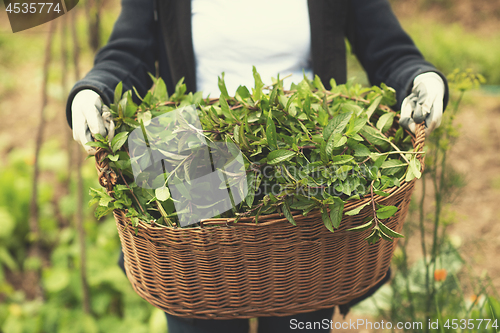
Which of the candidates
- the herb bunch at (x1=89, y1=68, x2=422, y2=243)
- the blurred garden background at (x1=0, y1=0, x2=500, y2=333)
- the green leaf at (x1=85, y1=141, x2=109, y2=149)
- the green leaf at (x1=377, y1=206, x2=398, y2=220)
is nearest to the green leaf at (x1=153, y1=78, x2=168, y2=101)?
the herb bunch at (x1=89, y1=68, x2=422, y2=243)

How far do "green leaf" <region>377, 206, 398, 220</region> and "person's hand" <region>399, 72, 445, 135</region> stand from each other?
214 millimetres

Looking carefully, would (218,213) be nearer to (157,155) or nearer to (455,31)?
(157,155)

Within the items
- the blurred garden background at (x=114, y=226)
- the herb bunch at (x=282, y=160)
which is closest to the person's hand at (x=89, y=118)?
the herb bunch at (x=282, y=160)

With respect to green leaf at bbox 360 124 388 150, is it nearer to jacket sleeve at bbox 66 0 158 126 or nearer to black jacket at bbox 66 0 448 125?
black jacket at bbox 66 0 448 125

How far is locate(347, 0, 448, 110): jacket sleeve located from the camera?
2.84ft

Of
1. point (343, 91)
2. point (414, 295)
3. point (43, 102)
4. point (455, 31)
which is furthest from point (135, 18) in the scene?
point (455, 31)

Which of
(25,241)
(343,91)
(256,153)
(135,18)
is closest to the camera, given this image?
(256,153)

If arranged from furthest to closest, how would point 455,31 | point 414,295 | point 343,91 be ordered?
point 455,31 < point 414,295 < point 343,91

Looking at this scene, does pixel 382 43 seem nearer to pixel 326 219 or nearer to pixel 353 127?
pixel 353 127

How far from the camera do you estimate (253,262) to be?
0.65 meters

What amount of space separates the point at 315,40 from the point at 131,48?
0.49 metres

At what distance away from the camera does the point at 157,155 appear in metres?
0.65

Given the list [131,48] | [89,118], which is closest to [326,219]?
[89,118]

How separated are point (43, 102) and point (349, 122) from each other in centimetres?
143
